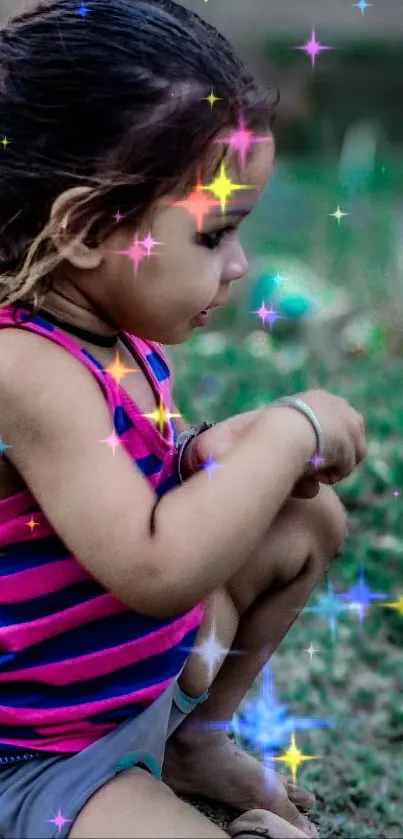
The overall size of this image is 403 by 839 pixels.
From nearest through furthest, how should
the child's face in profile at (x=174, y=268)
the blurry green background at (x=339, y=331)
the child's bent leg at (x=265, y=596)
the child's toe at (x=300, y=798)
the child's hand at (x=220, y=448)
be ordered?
the child's face in profile at (x=174, y=268) → the child's hand at (x=220, y=448) → the child's bent leg at (x=265, y=596) → the child's toe at (x=300, y=798) → the blurry green background at (x=339, y=331)

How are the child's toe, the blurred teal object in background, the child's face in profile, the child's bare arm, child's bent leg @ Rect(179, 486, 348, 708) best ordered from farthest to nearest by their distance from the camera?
the blurred teal object in background < the child's toe < child's bent leg @ Rect(179, 486, 348, 708) < the child's face in profile < the child's bare arm

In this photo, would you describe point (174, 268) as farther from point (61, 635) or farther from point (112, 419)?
point (61, 635)

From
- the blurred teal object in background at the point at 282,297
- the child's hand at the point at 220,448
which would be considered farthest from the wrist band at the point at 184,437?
the blurred teal object in background at the point at 282,297

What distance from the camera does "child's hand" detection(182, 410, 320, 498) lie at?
1.54 metres

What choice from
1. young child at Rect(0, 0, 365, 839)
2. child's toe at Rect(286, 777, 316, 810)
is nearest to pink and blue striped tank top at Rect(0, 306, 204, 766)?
young child at Rect(0, 0, 365, 839)

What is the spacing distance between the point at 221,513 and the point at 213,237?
364 mm

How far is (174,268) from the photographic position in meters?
1.42

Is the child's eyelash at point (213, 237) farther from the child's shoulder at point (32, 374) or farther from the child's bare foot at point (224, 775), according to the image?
the child's bare foot at point (224, 775)

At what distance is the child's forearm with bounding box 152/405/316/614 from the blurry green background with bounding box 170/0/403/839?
63 centimetres

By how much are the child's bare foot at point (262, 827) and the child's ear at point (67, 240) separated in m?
0.77

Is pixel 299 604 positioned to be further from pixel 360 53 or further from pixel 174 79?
pixel 360 53

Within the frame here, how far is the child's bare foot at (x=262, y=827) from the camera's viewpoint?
1.50 metres

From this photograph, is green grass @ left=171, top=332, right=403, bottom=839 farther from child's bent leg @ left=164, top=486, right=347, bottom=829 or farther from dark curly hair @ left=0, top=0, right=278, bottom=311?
dark curly hair @ left=0, top=0, right=278, bottom=311

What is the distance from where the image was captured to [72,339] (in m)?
1.42
